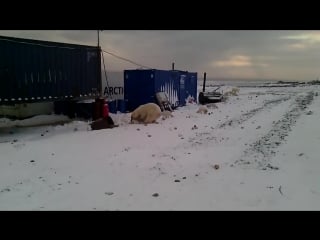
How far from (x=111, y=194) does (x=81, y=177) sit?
3.53 feet

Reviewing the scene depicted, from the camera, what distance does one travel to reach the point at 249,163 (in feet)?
22.3

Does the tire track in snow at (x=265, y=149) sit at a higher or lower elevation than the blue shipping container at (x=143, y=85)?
lower

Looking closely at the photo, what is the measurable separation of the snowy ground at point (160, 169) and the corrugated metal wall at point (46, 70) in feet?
4.72

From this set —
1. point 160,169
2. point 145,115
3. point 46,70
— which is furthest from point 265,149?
point 46,70

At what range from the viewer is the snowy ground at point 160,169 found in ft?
15.6

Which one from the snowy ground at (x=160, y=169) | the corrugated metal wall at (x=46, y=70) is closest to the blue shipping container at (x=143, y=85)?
the corrugated metal wall at (x=46, y=70)

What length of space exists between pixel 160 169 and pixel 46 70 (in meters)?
7.30

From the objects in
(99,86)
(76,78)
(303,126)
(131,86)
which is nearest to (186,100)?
(131,86)

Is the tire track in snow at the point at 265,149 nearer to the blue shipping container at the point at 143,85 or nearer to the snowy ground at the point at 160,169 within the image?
the snowy ground at the point at 160,169

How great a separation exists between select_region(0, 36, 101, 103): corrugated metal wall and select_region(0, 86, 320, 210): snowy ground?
4.72 ft

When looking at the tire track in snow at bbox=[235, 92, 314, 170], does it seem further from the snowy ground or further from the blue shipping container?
the blue shipping container
